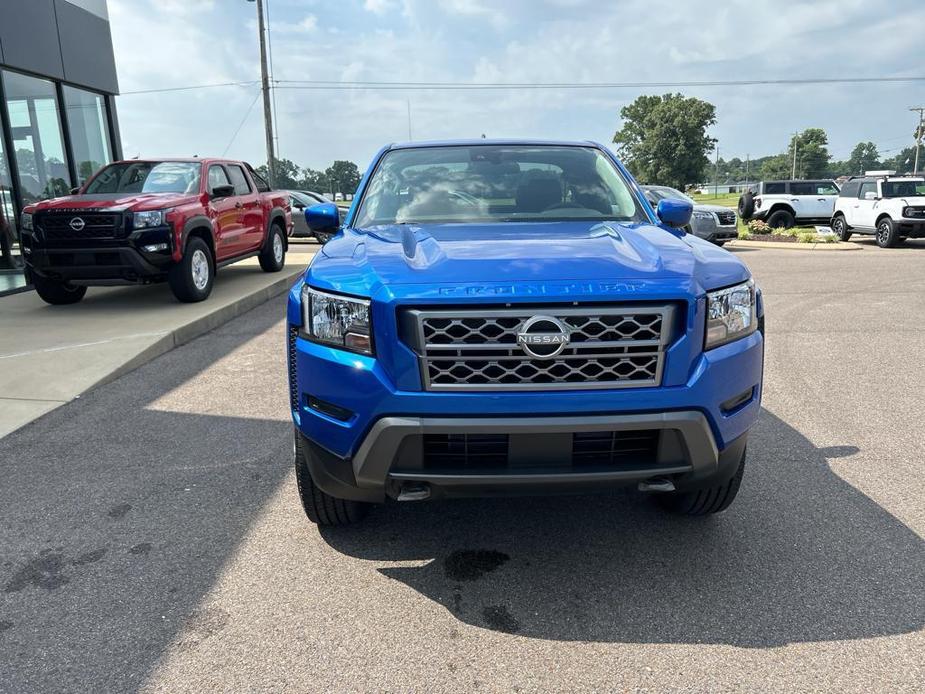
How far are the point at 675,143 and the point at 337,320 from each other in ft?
261

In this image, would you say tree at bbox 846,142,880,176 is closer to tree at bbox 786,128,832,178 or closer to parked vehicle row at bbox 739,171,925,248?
tree at bbox 786,128,832,178

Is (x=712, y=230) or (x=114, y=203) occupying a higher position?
(x=114, y=203)

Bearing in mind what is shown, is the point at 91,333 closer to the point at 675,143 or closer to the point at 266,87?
the point at 266,87

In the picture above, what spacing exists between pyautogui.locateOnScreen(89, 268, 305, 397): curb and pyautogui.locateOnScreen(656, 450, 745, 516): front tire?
14.6 feet

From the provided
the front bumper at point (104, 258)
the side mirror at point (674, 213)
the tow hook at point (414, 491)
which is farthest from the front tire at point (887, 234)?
the tow hook at point (414, 491)

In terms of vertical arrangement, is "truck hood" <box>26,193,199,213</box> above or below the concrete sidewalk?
above

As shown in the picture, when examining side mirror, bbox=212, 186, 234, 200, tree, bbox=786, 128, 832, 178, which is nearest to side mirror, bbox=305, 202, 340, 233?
side mirror, bbox=212, 186, 234, 200

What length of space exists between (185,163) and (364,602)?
322 inches

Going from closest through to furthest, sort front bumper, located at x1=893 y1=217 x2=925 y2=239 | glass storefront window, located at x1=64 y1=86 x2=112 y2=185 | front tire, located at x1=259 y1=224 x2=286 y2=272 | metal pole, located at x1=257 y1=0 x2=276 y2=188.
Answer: front tire, located at x1=259 y1=224 x2=286 y2=272 → glass storefront window, located at x1=64 y1=86 x2=112 y2=185 → front bumper, located at x1=893 y1=217 x2=925 y2=239 → metal pole, located at x1=257 y1=0 x2=276 y2=188

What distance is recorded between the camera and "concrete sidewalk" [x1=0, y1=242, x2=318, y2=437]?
538 cm

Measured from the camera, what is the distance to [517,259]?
262cm

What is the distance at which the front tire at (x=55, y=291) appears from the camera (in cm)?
850

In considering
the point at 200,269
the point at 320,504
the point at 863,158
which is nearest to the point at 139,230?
the point at 200,269

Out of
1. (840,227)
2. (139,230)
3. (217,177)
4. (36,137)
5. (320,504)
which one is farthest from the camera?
(840,227)
